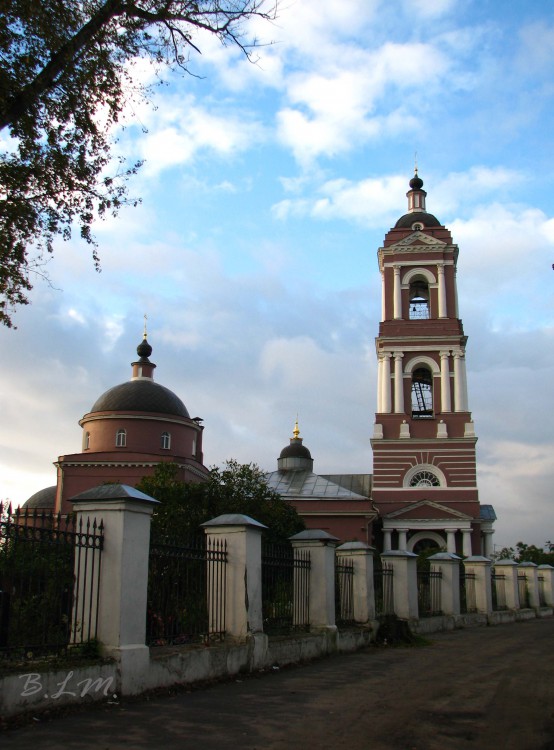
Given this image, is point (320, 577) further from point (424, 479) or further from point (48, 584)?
point (424, 479)

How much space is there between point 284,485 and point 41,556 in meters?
34.7

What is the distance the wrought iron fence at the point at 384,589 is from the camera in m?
14.7

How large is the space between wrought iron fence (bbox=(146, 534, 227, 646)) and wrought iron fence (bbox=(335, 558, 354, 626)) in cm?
383

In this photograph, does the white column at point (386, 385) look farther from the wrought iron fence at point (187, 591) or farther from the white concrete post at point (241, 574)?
the wrought iron fence at point (187, 591)

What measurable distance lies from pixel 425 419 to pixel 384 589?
77.5 feet

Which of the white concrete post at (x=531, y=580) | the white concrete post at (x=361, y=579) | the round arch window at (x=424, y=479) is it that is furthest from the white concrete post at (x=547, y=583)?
the white concrete post at (x=361, y=579)

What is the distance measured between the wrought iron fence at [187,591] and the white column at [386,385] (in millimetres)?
28896

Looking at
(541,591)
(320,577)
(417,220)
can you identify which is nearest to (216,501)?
(320,577)

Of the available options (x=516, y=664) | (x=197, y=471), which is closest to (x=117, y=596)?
(x=516, y=664)

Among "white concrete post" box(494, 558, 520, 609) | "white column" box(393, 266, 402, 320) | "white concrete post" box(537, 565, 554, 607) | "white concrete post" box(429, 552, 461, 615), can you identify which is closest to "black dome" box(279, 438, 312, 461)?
"white column" box(393, 266, 402, 320)

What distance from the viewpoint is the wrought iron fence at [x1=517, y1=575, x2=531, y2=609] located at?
2391cm

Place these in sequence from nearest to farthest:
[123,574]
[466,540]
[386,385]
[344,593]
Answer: [123,574] → [344,593] → [466,540] → [386,385]

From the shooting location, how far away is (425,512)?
3694 centimetres

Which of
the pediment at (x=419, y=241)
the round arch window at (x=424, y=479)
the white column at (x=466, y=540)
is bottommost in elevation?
the white column at (x=466, y=540)
